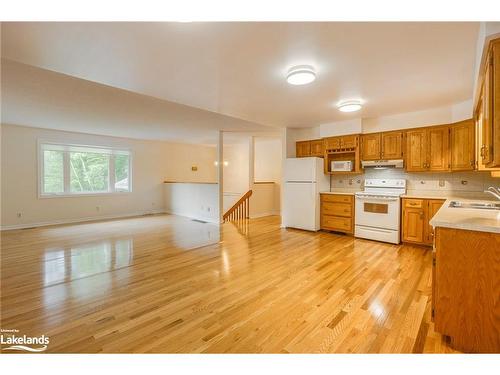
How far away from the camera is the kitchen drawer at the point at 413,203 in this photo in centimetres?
389

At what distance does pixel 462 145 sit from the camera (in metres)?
3.70

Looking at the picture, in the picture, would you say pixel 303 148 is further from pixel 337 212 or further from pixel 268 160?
pixel 268 160

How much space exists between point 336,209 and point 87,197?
6444 mm

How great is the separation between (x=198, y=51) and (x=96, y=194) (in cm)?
603

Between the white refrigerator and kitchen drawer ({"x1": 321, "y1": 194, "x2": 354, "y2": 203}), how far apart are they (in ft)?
0.52

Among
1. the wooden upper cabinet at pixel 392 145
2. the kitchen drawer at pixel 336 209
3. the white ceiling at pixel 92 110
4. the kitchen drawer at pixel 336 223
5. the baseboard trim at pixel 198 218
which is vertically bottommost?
the baseboard trim at pixel 198 218

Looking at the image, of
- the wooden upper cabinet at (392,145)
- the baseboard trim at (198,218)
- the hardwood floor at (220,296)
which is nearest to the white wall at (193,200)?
the baseboard trim at (198,218)

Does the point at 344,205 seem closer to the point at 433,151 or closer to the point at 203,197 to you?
the point at 433,151

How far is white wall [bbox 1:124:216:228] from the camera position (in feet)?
17.7

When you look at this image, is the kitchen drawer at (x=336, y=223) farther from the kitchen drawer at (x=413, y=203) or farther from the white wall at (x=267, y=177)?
the white wall at (x=267, y=177)

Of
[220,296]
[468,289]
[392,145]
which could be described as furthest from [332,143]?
[220,296]

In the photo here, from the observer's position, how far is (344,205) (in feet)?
15.9

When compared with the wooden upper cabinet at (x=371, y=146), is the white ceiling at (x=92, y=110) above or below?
above
